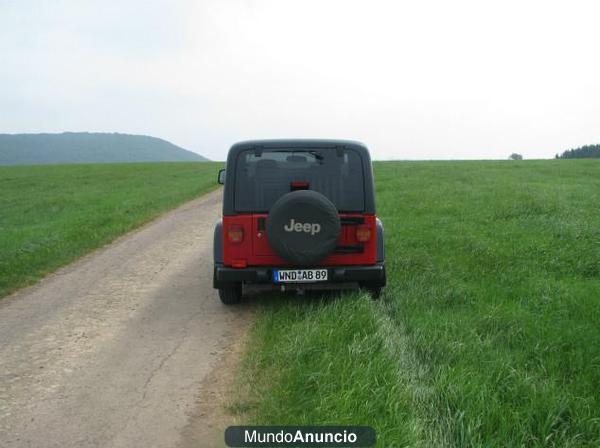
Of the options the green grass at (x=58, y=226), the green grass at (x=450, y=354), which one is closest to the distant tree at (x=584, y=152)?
the green grass at (x=58, y=226)

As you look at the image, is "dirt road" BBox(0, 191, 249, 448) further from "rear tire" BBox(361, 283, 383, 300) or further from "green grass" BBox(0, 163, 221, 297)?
"rear tire" BBox(361, 283, 383, 300)

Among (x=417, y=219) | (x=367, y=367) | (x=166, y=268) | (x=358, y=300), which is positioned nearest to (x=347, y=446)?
(x=367, y=367)

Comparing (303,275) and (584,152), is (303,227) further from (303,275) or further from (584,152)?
(584,152)

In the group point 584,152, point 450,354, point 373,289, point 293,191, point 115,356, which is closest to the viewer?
point 450,354

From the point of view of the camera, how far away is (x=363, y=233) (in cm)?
689

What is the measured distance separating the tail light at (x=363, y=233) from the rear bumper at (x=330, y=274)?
1.12 ft

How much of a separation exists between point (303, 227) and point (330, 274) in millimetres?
760

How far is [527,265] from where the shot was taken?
8.75 metres

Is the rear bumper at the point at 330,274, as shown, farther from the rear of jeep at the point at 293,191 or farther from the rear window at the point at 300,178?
the rear window at the point at 300,178

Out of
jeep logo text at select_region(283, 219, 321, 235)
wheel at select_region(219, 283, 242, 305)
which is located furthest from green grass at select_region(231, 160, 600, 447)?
jeep logo text at select_region(283, 219, 321, 235)

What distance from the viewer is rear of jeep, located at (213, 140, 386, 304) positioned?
6.86 metres

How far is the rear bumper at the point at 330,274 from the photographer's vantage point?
22.5 feet

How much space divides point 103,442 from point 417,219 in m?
10.9

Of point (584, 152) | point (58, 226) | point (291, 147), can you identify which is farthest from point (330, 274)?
point (584, 152)
